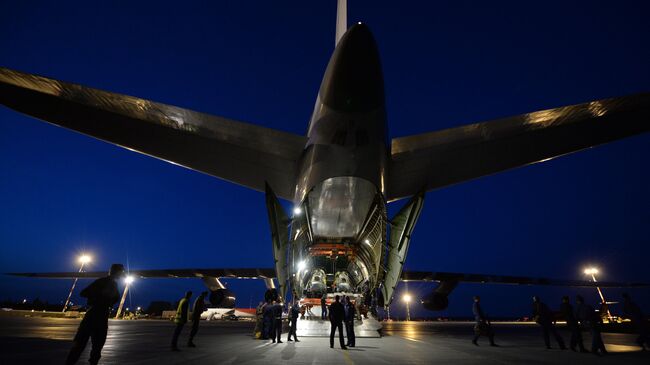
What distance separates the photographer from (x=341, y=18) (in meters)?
12.3

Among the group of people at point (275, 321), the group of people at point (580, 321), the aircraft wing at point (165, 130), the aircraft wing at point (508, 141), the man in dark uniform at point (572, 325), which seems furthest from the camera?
the group of people at point (275, 321)

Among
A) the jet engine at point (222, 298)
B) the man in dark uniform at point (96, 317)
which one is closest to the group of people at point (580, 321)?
the man in dark uniform at point (96, 317)

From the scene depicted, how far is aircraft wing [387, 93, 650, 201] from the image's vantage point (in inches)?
210

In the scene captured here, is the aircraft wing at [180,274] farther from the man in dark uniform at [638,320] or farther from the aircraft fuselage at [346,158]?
the man in dark uniform at [638,320]

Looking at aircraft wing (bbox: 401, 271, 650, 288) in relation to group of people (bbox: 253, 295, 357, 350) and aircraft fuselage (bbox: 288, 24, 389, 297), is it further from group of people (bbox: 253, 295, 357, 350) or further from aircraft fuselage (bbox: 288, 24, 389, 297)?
group of people (bbox: 253, 295, 357, 350)

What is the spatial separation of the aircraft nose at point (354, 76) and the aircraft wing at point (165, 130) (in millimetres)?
1895

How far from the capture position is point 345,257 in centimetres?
1611

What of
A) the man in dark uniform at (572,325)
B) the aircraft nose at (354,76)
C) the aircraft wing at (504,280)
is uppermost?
the aircraft nose at (354,76)

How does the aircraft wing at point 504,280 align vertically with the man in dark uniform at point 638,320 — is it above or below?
above

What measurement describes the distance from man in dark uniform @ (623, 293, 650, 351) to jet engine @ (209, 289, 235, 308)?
14354mm

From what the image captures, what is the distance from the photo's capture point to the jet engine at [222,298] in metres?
15.4

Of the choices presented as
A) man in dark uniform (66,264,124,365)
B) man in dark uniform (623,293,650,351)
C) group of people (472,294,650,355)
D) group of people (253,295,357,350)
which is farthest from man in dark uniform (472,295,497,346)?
man in dark uniform (66,264,124,365)

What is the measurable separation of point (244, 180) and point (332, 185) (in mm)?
2348

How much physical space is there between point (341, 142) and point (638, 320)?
8.83 m
